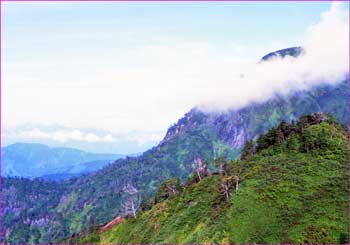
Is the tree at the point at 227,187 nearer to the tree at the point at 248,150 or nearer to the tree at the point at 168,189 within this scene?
the tree at the point at 248,150

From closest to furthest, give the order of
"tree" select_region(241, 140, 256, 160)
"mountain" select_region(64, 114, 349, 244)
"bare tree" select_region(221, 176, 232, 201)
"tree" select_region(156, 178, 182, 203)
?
"mountain" select_region(64, 114, 349, 244) → "bare tree" select_region(221, 176, 232, 201) → "tree" select_region(241, 140, 256, 160) → "tree" select_region(156, 178, 182, 203)

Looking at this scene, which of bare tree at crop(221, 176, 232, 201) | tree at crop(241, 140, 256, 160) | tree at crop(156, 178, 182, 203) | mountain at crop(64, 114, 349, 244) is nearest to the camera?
mountain at crop(64, 114, 349, 244)

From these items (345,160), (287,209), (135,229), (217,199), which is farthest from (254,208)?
(135,229)

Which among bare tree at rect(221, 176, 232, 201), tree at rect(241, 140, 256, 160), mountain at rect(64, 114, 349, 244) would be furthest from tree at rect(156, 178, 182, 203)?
bare tree at rect(221, 176, 232, 201)

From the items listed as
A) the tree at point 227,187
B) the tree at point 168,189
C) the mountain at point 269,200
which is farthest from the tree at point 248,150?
the tree at point 227,187

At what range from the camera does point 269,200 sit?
89.1 metres

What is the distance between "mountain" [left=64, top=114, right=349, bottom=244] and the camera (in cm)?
8050

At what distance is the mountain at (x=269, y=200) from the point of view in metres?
80.5

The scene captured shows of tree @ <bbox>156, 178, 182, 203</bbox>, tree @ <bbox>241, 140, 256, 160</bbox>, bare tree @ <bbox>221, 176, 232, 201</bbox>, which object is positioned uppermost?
tree @ <bbox>241, 140, 256, 160</bbox>

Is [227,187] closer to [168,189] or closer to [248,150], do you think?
[248,150]

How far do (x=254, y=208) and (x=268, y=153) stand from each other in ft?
85.3

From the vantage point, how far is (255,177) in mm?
99062

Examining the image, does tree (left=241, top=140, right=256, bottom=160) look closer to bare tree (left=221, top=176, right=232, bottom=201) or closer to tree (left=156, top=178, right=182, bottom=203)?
tree (left=156, top=178, right=182, bottom=203)

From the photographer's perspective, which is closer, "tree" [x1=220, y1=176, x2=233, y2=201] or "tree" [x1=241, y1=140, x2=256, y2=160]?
"tree" [x1=220, y1=176, x2=233, y2=201]
